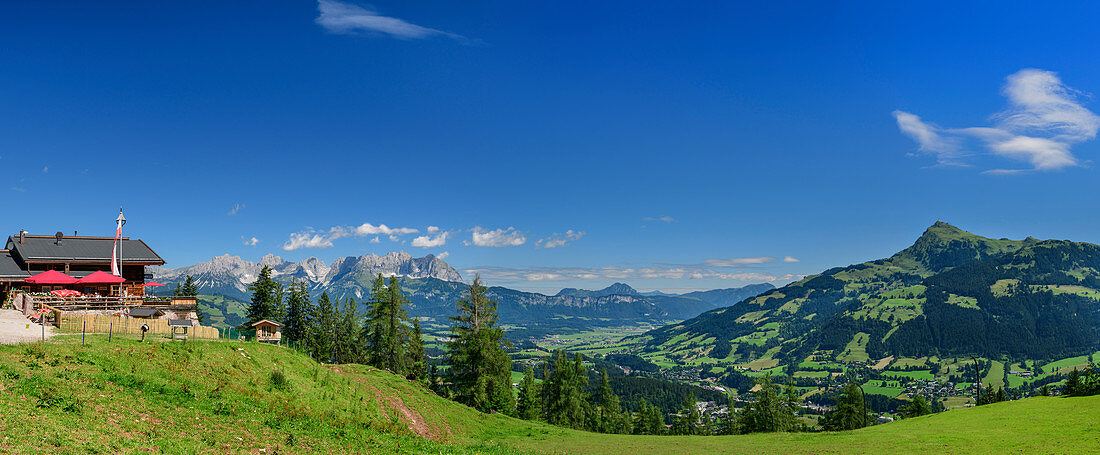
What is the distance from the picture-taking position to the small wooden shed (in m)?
45.4

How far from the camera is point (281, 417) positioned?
91.4ft

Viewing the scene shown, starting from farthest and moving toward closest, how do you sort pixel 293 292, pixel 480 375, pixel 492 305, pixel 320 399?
pixel 293 292 < pixel 492 305 < pixel 480 375 < pixel 320 399

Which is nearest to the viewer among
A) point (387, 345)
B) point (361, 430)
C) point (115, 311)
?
point (361, 430)

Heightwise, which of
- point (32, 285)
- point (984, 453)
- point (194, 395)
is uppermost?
point (32, 285)

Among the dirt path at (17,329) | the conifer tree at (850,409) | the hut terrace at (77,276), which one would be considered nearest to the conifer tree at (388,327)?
the hut terrace at (77,276)

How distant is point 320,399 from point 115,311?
1212 inches

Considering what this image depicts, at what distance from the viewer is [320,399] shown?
33.7m

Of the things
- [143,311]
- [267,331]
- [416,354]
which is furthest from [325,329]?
[267,331]

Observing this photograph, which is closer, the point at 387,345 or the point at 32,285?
the point at 32,285

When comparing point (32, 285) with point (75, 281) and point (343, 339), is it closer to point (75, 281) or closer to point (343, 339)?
point (75, 281)

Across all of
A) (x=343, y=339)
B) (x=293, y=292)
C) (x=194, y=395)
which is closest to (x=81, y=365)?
(x=194, y=395)

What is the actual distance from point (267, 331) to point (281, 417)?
23133mm


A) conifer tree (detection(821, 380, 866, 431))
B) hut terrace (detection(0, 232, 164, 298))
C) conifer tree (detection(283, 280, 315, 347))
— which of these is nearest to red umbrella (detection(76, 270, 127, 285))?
hut terrace (detection(0, 232, 164, 298))

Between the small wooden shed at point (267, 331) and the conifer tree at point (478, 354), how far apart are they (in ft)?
60.7
